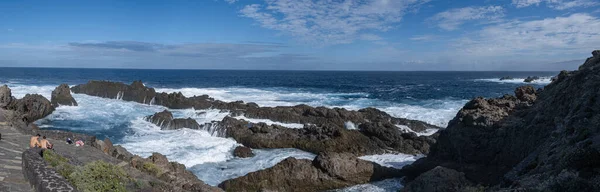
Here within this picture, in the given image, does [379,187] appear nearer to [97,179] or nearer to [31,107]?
[97,179]

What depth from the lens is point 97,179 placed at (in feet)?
34.5

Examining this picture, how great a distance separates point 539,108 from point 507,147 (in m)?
2.08

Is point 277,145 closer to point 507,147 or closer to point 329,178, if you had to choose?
point 329,178

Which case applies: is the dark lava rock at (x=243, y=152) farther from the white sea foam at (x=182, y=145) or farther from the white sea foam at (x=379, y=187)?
the white sea foam at (x=379, y=187)

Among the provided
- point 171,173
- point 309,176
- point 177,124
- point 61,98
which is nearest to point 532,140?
point 309,176

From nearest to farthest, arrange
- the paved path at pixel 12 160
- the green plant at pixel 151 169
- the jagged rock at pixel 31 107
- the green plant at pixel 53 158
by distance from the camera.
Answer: the paved path at pixel 12 160 → the green plant at pixel 53 158 → the green plant at pixel 151 169 → the jagged rock at pixel 31 107

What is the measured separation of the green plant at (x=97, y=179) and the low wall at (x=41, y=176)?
2.32 ft

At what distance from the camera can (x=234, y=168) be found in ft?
63.1

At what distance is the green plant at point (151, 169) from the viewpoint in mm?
14192

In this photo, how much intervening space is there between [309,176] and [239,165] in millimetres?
4894

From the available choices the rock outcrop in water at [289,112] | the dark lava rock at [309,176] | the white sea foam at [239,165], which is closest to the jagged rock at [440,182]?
the dark lava rock at [309,176]

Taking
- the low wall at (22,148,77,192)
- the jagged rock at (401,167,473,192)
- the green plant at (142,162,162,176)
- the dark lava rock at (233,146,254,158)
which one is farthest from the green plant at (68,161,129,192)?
the dark lava rock at (233,146,254,158)

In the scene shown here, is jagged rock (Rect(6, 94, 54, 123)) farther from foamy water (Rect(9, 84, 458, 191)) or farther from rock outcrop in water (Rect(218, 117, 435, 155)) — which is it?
rock outcrop in water (Rect(218, 117, 435, 155))

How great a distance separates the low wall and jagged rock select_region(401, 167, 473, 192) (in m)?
10.9
